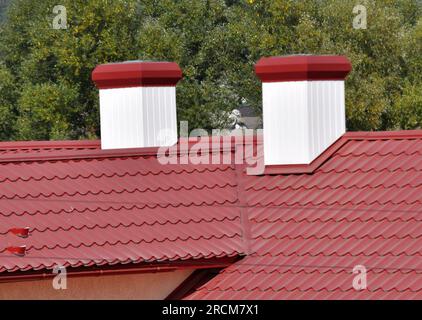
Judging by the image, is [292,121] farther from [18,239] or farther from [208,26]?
[208,26]

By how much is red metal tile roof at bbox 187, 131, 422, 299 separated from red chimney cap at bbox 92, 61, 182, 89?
142cm

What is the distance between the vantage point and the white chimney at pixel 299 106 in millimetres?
9820

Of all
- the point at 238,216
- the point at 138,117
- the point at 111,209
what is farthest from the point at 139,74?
the point at 238,216

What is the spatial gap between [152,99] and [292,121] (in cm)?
142

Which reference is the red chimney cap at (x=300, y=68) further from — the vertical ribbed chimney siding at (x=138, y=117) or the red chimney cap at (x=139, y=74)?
the vertical ribbed chimney siding at (x=138, y=117)

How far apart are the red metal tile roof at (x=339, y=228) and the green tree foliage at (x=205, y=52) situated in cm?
3376

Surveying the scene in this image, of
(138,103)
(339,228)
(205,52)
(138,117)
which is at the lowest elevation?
(339,228)

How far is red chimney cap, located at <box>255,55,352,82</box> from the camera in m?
9.93

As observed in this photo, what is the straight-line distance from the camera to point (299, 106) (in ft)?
32.7

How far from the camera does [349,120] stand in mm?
44938

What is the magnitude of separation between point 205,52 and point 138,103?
134 ft

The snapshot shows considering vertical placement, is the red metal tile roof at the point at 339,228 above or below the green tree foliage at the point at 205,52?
below

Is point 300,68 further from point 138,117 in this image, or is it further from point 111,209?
point 111,209

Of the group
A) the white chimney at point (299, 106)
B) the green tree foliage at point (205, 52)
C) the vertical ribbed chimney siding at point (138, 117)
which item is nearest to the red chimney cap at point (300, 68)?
the white chimney at point (299, 106)
